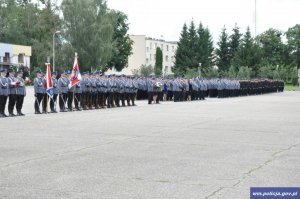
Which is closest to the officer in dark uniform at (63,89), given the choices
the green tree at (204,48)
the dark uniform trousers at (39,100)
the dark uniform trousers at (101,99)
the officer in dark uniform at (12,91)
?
the dark uniform trousers at (39,100)

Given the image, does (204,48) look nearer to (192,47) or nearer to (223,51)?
(192,47)

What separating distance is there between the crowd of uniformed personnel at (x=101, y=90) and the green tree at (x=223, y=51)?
2406 inches

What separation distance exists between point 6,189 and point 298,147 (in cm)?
736

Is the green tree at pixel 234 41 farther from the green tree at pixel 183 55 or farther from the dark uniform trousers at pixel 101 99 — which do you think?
the dark uniform trousers at pixel 101 99

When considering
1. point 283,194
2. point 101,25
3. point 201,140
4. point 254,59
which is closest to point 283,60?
point 254,59

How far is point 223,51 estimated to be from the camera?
4414 inches

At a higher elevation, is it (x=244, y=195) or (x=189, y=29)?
(x=189, y=29)

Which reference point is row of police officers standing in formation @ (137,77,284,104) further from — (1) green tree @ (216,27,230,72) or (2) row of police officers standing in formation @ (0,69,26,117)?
(1) green tree @ (216,27,230,72)

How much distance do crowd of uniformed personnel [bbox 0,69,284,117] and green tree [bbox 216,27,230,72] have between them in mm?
61100

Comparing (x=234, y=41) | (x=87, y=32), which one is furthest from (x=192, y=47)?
(x=87, y=32)

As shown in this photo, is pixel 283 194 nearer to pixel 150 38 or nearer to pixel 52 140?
pixel 52 140

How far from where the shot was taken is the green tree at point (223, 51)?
11181cm

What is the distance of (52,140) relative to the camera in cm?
1396

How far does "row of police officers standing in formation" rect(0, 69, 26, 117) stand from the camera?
2252 centimetres
